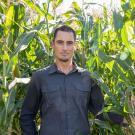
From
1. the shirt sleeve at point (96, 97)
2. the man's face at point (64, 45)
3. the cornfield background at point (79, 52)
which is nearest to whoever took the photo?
the cornfield background at point (79, 52)

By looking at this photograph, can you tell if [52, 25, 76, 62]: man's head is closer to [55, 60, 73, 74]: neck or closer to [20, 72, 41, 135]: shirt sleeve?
[55, 60, 73, 74]: neck

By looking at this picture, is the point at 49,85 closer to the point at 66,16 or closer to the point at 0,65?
the point at 0,65

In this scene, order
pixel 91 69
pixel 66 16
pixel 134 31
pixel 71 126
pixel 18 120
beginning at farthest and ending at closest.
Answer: pixel 66 16
pixel 18 120
pixel 91 69
pixel 71 126
pixel 134 31

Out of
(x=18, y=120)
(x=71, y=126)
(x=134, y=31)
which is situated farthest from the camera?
(x=18, y=120)

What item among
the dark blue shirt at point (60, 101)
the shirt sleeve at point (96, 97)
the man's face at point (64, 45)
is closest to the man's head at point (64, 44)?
the man's face at point (64, 45)

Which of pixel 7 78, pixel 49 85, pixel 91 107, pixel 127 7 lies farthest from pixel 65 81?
pixel 127 7

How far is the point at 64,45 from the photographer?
1.82 meters

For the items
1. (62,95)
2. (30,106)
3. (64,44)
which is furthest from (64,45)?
(30,106)

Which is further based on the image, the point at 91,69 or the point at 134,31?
the point at 91,69

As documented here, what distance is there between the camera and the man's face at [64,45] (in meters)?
1.81

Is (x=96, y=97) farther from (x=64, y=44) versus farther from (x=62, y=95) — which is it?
(x=64, y=44)

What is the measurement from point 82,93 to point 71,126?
0.19 metres

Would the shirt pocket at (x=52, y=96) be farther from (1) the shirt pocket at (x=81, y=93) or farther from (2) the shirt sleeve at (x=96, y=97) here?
(2) the shirt sleeve at (x=96, y=97)

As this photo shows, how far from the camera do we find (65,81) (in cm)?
188
